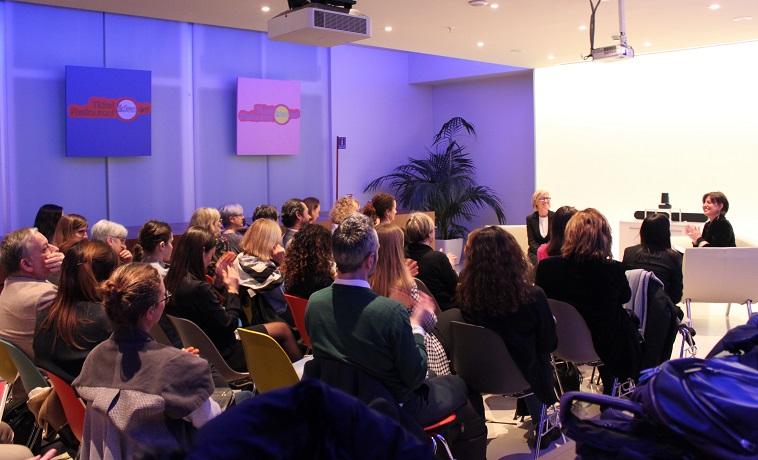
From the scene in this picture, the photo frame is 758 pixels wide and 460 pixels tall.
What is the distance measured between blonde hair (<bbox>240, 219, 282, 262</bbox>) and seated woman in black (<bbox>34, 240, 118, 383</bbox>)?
1.64m

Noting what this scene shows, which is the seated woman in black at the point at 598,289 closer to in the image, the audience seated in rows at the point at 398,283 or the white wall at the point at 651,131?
the audience seated in rows at the point at 398,283

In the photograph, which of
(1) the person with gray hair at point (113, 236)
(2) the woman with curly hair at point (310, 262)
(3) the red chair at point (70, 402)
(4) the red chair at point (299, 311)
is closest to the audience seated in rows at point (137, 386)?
(3) the red chair at point (70, 402)

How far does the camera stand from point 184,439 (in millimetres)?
2529

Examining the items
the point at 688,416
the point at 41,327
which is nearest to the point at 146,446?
the point at 41,327

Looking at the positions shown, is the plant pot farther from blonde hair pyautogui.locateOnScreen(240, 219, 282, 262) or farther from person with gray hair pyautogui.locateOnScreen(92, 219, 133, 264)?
blonde hair pyautogui.locateOnScreen(240, 219, 282, 262)

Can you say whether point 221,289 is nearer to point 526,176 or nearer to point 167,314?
point 167,314

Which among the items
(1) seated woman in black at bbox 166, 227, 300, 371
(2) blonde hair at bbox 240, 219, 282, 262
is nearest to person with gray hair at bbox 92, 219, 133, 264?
(2) blonde hair at bbox 240, 219, 282, 262

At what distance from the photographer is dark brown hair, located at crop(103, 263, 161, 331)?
2605 millimetres

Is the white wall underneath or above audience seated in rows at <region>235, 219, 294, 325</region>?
above

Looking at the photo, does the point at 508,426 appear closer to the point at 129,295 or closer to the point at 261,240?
the point at 261,240

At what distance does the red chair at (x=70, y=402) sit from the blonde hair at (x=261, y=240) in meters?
2.00

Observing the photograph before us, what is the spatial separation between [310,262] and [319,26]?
163cm

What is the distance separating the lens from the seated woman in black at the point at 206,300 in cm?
412

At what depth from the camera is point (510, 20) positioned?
7699 mm
